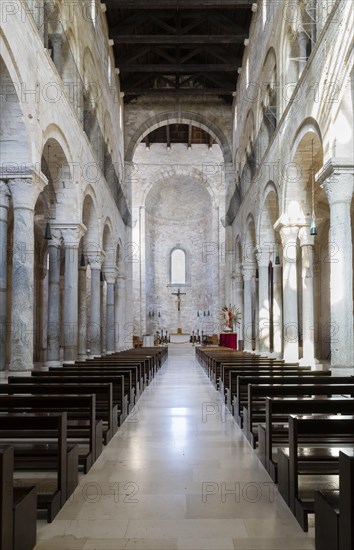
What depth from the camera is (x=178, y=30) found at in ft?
80.9

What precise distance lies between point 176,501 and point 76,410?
221 cm

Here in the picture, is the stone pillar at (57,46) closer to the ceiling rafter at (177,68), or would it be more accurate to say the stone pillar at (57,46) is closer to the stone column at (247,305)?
the ceiling rafter at (177,68)

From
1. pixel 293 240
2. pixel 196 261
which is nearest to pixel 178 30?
pixel 293 240

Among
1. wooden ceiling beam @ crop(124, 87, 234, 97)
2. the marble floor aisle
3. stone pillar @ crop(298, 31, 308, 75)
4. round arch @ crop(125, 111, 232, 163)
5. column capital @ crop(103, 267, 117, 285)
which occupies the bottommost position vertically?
the marble floor aisle

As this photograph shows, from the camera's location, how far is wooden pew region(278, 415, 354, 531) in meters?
4.09

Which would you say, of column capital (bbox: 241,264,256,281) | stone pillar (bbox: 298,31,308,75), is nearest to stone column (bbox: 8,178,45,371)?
stone pillar (bbox: 298,31,308,75)

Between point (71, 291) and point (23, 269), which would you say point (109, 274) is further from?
point (23, 269)

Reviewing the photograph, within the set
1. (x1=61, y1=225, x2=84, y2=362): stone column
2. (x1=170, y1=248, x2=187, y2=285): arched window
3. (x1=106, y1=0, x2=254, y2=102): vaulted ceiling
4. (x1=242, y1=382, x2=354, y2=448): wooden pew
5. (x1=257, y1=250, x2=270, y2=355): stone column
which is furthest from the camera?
(x1=170, y1=248, x2=187, y2=285): arched window

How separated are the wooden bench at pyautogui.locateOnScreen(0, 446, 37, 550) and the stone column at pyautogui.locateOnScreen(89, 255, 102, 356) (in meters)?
17.8

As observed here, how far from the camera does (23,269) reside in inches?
433

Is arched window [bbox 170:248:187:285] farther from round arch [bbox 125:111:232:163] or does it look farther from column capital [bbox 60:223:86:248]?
column capital [bbox 60:223:86:248]

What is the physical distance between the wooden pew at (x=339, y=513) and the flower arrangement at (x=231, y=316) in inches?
959

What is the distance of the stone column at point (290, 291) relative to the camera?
15.9m

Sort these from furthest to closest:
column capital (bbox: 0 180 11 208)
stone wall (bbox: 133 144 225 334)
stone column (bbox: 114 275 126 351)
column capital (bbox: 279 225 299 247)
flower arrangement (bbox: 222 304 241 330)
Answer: stone wall (bbox: 133 144 225 334) < stone column (bbox: 114 275 126 351) < flower arrangement (bbox: 222 304 241 330) < column capital (bbox: 279 225 299 247) < column capital (bbox: 0 180 11 208)
